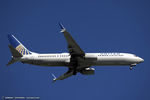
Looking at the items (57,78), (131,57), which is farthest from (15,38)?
(131,57)

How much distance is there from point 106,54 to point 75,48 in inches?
313

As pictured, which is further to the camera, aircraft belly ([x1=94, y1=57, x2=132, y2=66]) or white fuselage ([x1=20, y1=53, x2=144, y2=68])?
aircraft belly ([x1=94, y1=57, x2=132, y2=66])

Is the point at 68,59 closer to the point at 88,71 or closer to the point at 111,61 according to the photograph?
the point at 88,71

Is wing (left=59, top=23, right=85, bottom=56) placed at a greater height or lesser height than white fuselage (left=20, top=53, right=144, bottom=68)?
greater

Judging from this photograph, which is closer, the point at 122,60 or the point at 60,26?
the point at 60,26

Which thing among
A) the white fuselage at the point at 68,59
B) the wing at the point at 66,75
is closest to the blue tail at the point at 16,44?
the white fuselage at the point at 68,59

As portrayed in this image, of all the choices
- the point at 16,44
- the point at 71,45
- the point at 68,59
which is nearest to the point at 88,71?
the point at 68,59

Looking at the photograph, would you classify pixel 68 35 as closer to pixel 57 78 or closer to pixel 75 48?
pixel 75 48

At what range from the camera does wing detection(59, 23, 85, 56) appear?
7522 cm

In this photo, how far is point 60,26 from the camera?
73750mm

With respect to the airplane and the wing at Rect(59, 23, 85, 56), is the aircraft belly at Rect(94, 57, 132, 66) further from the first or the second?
the wing at Rect(59, 23, 85, 56)

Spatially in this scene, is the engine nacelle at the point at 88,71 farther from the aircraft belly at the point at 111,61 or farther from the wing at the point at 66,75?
the aircraft belly at the point at 111,61

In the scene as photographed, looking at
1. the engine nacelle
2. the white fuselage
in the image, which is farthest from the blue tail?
the engine nacelle

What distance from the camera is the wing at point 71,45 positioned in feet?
247
